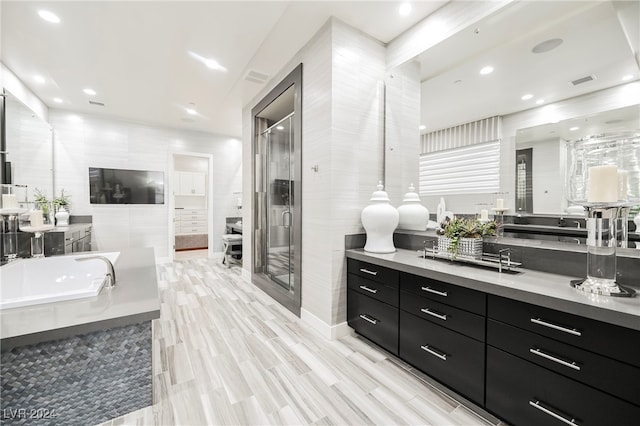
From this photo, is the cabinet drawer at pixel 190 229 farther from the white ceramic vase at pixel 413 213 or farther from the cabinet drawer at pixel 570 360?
the cabinet drawer at pixel 570 360

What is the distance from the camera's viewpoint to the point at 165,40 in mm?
2727

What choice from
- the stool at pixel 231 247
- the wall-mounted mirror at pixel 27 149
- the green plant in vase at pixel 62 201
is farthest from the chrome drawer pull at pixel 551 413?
the green plant in vase at pixel 62 201

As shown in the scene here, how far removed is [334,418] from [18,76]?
5.40m

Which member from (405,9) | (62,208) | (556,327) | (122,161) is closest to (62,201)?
(62,208)

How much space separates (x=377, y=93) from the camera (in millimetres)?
2527

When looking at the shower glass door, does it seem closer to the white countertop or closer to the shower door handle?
the shower door handle

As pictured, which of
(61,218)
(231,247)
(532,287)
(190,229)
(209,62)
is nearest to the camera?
(532,287)

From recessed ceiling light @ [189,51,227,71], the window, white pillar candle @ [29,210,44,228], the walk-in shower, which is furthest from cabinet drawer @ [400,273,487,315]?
white pillar candle @ [29,210,44,228]

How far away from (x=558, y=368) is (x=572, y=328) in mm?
191

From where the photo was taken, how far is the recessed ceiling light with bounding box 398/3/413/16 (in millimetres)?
2084

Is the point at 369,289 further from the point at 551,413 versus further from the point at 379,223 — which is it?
the point at 551,413

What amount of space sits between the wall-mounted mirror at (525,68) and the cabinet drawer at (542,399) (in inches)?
38.4

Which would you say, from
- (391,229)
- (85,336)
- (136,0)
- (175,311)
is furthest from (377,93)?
(175,311)

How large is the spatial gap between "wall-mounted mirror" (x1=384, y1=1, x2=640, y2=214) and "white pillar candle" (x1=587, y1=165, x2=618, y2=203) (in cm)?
40
